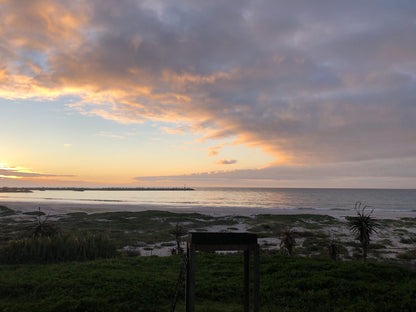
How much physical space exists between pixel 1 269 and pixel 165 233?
20.5m

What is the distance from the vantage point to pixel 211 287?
41.5 feet

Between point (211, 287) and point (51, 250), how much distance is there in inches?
452

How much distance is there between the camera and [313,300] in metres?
11.4

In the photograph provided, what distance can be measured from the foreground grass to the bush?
1602 mm

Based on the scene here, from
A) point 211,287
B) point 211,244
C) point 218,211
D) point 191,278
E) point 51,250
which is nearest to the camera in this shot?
point 191,278

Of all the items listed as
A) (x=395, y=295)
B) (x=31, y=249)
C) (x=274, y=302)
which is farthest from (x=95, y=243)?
(x=395, y=295)

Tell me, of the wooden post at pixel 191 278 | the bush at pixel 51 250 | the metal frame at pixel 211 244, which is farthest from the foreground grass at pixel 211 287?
the metal frame at pixel 211 244

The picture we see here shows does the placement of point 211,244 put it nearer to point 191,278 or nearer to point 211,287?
point 191,278

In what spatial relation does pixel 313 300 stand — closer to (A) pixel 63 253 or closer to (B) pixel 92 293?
(B) pixel 92 293

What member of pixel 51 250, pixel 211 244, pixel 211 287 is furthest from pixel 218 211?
pixel 211 244

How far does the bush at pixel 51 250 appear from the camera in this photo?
1759 cm

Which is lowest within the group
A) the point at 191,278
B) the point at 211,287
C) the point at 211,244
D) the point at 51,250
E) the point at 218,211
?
the point at 218,211

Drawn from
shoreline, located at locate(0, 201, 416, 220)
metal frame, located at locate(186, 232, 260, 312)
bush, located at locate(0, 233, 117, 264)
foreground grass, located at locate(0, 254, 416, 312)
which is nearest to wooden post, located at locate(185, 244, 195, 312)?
metal frame, located at locate(186, 232, 260, 312)

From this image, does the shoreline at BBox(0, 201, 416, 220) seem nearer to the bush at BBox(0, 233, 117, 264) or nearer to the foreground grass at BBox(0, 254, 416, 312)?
the bush at BBox(0, 233, 117, 264)
